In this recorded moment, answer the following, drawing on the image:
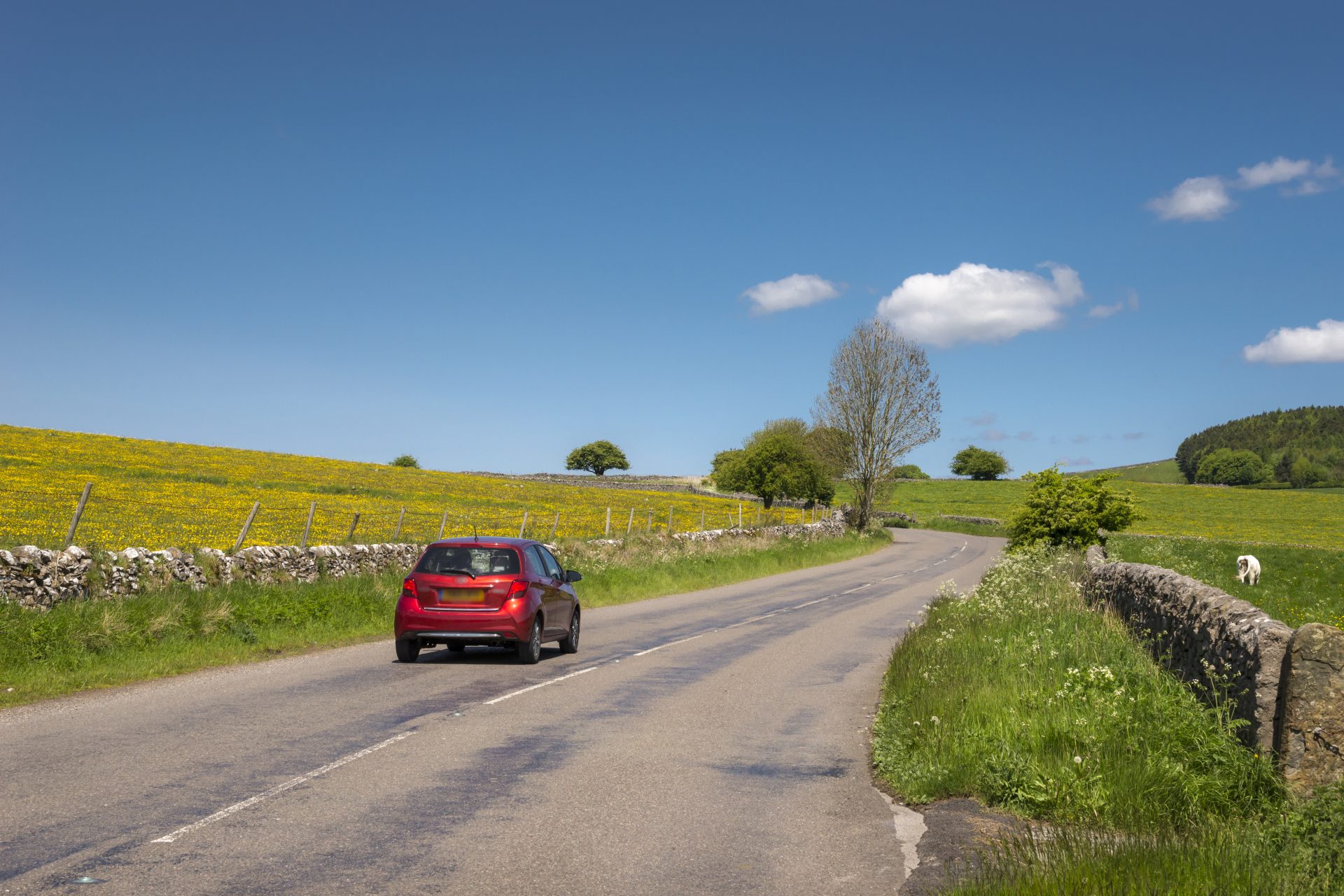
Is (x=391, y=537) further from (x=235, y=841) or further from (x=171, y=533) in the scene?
(x=235, y=841)

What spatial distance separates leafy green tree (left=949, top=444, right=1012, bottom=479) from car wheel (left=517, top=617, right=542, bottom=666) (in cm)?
14839

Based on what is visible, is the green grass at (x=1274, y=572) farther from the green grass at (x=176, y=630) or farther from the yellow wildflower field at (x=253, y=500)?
the yellow wildflower field at (x=253, y=500)

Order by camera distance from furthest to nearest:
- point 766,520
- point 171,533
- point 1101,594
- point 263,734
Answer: point 766,520 → point 171,533 → point 1101,594 → point 263,734

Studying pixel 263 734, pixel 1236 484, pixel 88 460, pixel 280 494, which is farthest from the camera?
pixel 1236 484

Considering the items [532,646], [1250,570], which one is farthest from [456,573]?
[1250,570]

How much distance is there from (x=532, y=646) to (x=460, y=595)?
124 centimetres

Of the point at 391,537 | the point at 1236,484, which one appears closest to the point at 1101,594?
the point at 391,537

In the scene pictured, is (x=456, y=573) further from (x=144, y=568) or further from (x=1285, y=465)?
(x=1285, y=465)

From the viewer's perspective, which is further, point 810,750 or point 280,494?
point 280,494

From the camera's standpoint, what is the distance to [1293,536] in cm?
6838

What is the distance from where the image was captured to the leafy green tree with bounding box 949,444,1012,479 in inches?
6112

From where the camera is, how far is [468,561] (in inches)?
574

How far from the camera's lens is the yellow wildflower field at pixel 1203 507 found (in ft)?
233

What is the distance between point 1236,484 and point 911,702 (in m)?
160
